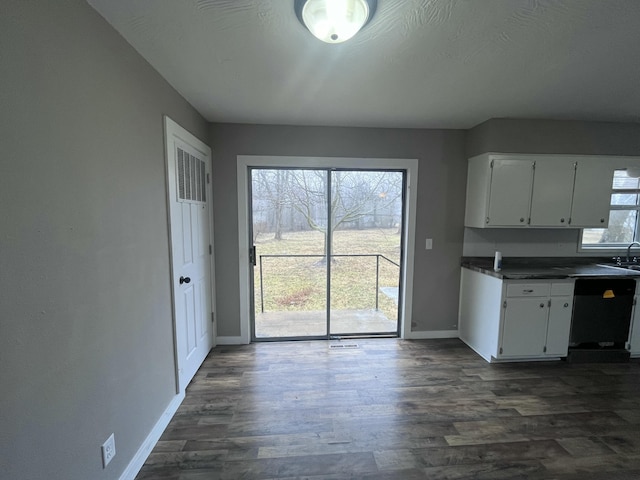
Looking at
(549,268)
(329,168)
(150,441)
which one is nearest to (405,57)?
(329,168)

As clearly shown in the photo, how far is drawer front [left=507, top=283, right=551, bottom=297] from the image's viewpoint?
257 centimetres

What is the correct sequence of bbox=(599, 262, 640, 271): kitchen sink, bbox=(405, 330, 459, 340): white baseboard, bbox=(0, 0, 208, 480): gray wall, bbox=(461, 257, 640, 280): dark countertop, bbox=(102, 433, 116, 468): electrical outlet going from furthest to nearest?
bbox=(405, 330, 459, 340): white baseboard < bbox=(599, 262, 640, 271): kitchen sink < bbox=(461, 257, 640, 280): dark countertop < bbox=(102, 433, 116, 468): electrical outlet < bbox=(0, 0, 208, 480): gray wall

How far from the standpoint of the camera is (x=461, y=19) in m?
1.31

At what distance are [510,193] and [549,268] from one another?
95 centimetres

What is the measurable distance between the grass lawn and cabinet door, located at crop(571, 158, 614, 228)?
73.0 inches

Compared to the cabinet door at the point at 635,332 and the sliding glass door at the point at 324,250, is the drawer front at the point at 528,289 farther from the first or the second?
the sliding glass door at the point at 324,250

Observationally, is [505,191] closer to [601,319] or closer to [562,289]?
[562,289]

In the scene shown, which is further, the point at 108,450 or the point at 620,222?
the point at 620,222

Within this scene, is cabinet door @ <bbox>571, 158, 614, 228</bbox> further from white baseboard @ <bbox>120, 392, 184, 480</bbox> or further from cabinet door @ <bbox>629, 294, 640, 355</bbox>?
white baseboard @ <bbox>120, 392, 184, 480</bbox>

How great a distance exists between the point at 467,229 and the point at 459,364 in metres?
1.47

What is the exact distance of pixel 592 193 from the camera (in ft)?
9.22

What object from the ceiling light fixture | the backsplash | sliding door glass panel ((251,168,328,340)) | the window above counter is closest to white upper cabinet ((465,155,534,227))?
the backsplash

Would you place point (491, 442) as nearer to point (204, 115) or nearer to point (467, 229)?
point (467, 229)

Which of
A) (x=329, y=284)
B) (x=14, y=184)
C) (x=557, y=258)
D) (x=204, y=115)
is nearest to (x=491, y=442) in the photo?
(x=329, y=284)
